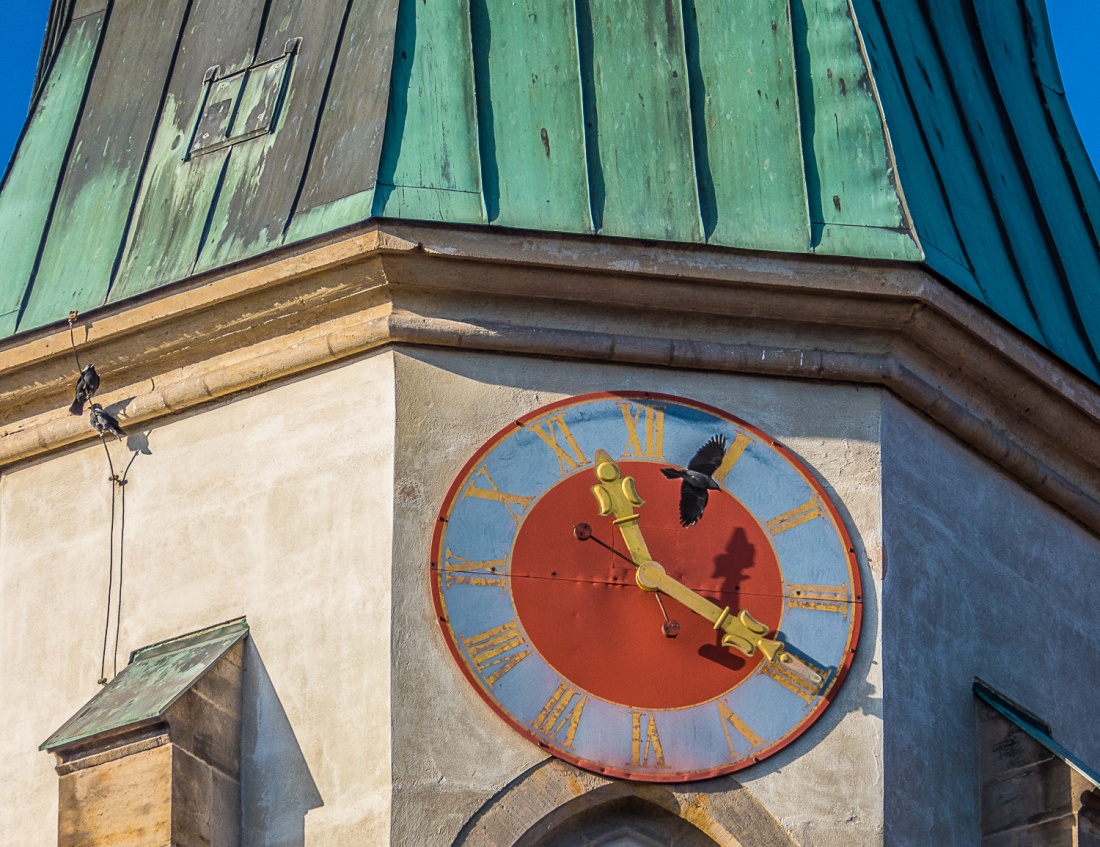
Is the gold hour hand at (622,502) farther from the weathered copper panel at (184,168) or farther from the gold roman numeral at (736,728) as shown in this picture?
the weathered copper panel at (184,168)

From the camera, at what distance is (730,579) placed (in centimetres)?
1442

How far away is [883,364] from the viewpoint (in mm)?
15062

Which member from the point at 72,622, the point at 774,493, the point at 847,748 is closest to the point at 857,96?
the point at 774,493

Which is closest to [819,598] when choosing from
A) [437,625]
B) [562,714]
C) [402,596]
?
[562,714]

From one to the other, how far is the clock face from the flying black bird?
1.91 metres

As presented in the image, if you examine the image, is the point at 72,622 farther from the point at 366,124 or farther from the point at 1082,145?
the point at 1082,145

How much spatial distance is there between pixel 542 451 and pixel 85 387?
2216 mm

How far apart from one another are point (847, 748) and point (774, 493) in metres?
1.23

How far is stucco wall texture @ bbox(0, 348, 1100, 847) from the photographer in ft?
45.8

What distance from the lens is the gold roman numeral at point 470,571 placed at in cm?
1427

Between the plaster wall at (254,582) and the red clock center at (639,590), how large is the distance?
70 cm

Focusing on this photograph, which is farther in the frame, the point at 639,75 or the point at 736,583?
the point at 639,75

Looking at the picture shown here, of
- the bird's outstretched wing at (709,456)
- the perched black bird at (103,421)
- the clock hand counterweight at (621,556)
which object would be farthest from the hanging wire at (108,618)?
the bird's outstretched wing at (709,456)

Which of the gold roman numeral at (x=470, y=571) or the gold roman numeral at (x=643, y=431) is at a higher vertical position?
the gold roman numeral at (x=643, y=431)
